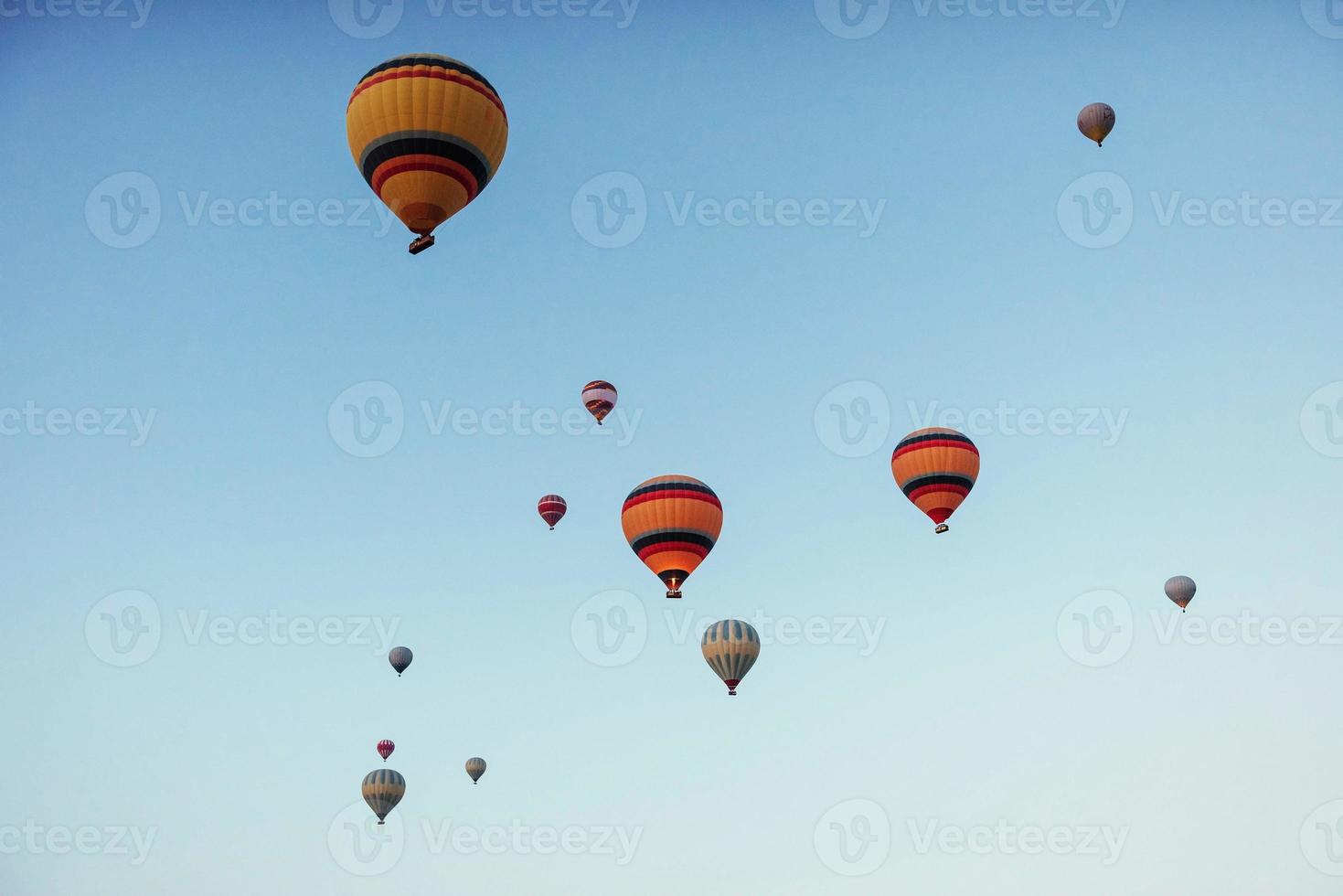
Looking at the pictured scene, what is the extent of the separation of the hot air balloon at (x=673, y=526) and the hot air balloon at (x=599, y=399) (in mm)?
11308

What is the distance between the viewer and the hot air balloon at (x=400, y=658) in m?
55.4

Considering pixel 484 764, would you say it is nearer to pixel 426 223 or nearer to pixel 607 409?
pixel 607 409

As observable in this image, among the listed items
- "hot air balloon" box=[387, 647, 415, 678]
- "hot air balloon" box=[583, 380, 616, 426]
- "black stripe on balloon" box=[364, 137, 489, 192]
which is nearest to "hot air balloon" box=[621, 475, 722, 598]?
"hot air balloon" box=[583, 380, 616, 426]

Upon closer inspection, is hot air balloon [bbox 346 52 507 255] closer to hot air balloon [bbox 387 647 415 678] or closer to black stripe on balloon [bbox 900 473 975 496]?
black stripe on balloon [bbox 900 473 975 496]

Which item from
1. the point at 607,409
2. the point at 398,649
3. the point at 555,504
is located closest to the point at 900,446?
the point at 607,409

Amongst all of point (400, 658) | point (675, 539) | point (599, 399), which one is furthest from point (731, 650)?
point (400, 658)

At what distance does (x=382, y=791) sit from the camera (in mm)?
53844

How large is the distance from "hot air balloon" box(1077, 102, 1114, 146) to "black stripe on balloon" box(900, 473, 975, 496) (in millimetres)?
15661

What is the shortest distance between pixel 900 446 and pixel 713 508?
810cm

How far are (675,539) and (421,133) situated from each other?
1503 centimetres

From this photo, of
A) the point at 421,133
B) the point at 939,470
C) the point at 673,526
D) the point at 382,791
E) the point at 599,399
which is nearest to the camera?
the point at 421,133

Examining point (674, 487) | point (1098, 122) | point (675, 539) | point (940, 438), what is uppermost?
point (1098, 122)

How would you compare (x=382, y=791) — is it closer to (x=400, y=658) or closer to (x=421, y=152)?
(x=400, y=658)

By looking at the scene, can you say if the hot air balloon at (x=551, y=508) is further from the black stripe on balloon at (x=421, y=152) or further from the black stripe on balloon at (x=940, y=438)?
the black stripe on balloon at (x=421, y=152)
